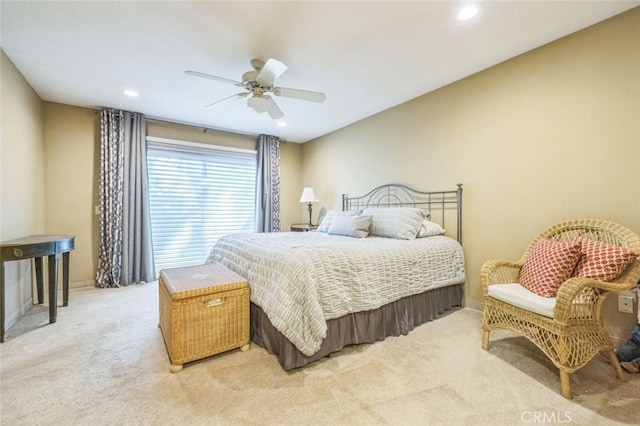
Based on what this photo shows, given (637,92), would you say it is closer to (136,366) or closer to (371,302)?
(371,302)

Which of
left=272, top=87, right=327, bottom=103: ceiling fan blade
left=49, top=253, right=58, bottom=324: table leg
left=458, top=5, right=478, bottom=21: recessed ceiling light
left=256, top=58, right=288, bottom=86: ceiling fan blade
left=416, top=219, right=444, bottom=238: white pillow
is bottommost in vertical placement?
left=49, top=253, right=58, bottom=324: table leg

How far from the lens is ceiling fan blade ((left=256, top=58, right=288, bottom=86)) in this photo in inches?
82.7

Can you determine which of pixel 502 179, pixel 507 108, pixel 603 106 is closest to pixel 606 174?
pixel 603 106

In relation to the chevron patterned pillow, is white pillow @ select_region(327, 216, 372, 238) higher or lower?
higher

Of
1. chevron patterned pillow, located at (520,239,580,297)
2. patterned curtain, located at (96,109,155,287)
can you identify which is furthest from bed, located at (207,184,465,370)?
patterned curtain, located at (96,109,155,287)

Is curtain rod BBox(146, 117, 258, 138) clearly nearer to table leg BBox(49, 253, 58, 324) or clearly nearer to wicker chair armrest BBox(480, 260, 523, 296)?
table leg BBox(49, 253, 58, 324)

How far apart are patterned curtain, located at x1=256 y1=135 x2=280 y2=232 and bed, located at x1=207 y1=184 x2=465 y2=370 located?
2.12 metres

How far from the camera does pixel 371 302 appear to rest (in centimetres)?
210

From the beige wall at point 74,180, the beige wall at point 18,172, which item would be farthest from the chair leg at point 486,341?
the beige wall at point 74,180

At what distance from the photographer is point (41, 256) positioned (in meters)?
2.43

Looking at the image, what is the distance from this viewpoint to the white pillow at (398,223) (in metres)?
2.91

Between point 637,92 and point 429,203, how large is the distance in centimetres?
185

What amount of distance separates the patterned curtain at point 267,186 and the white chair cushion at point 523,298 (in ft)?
12.9

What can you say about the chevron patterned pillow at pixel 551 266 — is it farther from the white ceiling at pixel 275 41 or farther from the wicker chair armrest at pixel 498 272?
the white ceiling at pixel 275 41
